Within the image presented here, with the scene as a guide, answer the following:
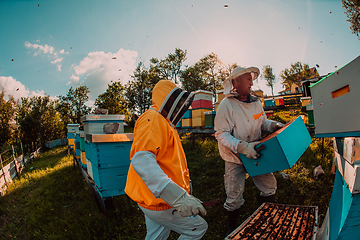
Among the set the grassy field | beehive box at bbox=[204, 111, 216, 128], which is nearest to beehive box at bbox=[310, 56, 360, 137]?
the grassy field

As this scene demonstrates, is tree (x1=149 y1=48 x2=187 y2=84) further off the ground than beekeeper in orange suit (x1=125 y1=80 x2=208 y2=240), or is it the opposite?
tree (x1=149 y1=48 x2=187 y2=84)

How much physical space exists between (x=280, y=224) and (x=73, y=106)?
33.6 metres

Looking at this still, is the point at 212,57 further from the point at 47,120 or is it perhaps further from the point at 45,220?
the point at 45,220

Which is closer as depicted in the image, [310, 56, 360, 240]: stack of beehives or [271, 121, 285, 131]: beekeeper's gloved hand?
[310, 56, 360, 240]: stack of beehives

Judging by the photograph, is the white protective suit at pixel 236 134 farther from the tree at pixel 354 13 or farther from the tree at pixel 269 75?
the tree at pixel 269 75

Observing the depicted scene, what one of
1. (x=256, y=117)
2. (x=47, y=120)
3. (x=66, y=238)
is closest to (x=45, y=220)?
(x=66, y=238)

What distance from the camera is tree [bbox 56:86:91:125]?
28.5 m

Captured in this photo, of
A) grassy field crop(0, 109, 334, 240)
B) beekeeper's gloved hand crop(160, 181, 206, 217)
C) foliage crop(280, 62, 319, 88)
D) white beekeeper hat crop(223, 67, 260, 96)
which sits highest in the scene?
foliage crop(280, 62, 319, 88)

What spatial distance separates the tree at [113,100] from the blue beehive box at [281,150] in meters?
23.9

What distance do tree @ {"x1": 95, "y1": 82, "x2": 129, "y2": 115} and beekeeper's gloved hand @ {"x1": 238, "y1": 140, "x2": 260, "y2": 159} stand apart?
2372 centimetres

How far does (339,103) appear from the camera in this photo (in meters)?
1.52

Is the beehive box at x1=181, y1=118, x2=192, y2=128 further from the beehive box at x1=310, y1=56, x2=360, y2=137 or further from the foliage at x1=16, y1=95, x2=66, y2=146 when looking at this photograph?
the foliage at x1=16, y1=95, x2=66, y2=146

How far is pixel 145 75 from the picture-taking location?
99.3 ft

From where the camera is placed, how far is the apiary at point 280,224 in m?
1.60
